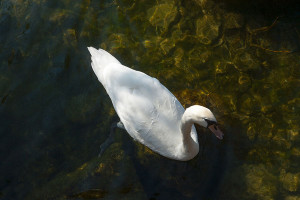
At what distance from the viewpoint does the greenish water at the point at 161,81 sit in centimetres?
447

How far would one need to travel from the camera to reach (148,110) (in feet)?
13.4

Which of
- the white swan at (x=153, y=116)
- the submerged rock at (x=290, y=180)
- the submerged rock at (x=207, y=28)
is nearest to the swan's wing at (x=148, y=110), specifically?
the white swan at (x=153, y=116)

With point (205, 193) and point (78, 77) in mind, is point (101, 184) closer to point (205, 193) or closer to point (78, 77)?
point (205, 193)

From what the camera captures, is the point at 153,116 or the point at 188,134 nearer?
the point at 188,134

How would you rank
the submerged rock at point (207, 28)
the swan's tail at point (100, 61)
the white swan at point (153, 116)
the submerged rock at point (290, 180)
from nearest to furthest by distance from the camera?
the white swan at point (153, 116), the submerged rock at point (290, 180), the swan's tail at point (100, 61), the submerged rock at point (207, 28)

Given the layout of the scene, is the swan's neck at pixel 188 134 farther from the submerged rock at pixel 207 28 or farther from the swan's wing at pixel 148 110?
the submerged rock at pixel 207 28

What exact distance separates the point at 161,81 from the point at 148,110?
4.41ft

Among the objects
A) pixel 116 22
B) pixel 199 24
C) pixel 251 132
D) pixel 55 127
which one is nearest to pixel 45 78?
pixel 55 127

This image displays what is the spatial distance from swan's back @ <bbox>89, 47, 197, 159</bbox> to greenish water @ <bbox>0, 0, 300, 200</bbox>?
583mm

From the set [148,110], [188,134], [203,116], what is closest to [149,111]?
[148,110]

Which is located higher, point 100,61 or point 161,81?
point 100,61

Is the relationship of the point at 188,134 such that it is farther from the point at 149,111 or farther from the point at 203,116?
the point at 149,111

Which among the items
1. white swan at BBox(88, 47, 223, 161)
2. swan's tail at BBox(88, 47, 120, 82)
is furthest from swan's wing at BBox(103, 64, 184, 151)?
swan's tail at BBox(88, 47, 120, 82)

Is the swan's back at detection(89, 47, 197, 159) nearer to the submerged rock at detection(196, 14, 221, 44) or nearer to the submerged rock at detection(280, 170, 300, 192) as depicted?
the submerged rock at detection(280, 170, 300, 192)
